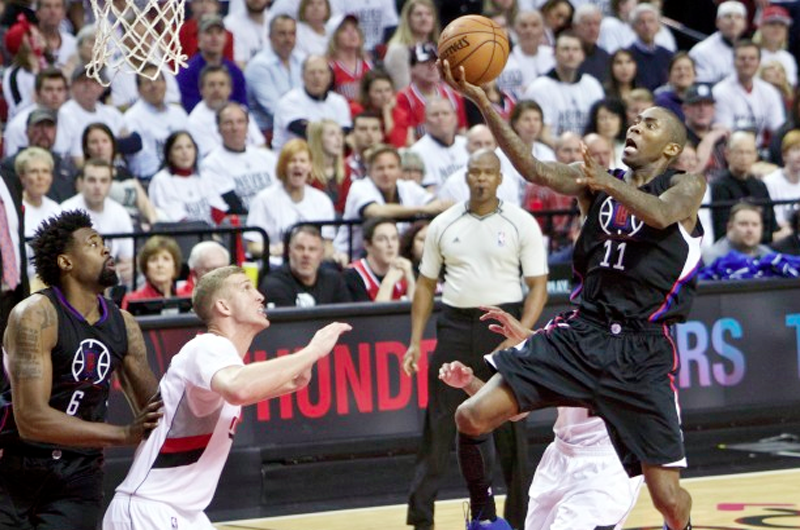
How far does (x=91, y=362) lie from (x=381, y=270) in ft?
16.9

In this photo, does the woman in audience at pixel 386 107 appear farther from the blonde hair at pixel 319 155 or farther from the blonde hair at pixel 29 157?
the blonde hair at pixel 29 157

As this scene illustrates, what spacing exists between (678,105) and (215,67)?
4351 millimetres

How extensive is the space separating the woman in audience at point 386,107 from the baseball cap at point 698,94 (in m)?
2.49

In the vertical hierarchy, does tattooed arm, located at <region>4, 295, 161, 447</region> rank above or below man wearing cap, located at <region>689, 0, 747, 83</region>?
below

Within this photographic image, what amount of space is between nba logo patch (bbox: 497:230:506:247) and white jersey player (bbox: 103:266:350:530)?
3.24 m

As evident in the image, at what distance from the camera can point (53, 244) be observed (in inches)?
263

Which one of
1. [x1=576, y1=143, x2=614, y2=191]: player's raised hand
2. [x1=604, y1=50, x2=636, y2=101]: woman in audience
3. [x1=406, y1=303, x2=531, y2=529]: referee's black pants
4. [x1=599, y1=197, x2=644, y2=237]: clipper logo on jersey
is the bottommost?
[x1=406, y1=303, x2=531, y2=529]: referee's black pants

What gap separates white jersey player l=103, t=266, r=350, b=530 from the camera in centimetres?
592

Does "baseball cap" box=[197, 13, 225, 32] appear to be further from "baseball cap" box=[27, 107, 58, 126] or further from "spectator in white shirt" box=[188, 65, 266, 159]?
"baseball cap" box=[27, 107, 58, 126]

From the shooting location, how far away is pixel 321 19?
15.2 metres

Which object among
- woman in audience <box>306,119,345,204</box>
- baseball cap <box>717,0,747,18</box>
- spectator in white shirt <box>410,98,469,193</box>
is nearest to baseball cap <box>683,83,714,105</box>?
baseball cap <box>717,0,747,18</box>

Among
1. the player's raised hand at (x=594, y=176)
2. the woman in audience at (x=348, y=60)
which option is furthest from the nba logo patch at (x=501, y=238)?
the woman in audience at (x=348, y=60)

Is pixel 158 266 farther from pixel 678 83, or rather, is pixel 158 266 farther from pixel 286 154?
pixel 678 83

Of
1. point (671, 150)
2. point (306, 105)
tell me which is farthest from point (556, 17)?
point (671, 150)
